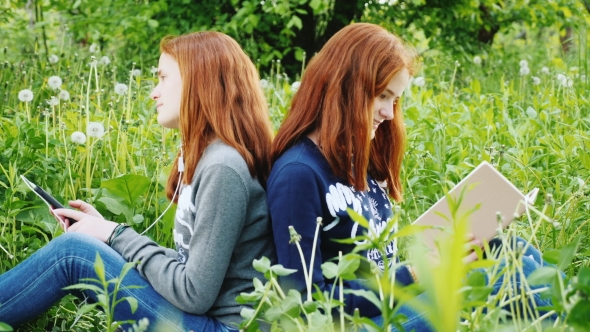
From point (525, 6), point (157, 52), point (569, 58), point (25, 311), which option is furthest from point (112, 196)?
point (525, 6)

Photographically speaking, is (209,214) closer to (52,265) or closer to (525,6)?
(52,265)

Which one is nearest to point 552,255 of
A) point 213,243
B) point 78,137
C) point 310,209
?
point 310,209

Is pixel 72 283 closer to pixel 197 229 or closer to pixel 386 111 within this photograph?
pixel 197 229

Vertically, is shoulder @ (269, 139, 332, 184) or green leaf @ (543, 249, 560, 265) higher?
green leaf @ (543, 249, 560, 265)

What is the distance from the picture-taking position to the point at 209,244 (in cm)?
168

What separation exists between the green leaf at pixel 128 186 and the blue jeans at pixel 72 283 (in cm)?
66

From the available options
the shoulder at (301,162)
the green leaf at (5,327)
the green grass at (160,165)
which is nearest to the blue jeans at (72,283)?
the green grass at (160,165)

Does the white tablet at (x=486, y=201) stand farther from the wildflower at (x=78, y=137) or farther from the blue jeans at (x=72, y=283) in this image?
the wildflower at (x=78, y=137)

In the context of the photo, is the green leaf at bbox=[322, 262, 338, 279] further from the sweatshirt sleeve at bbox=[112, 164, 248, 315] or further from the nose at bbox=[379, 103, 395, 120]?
the nose at bbox=[379, 103, 395, 120]

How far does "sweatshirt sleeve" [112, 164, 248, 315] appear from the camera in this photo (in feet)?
5.52

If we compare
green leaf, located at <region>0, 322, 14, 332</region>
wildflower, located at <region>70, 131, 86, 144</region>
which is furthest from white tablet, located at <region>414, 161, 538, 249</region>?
wildflower, located at <region>70, 131, 86, 144</region>

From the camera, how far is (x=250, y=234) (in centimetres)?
179

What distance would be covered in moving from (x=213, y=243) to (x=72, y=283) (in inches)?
15.6

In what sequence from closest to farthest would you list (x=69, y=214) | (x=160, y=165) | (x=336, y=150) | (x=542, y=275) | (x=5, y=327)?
(x=542, y=275), (x=5, y=327), (x=336, y=150), (x=69, y=214), (x=160, y=165)
